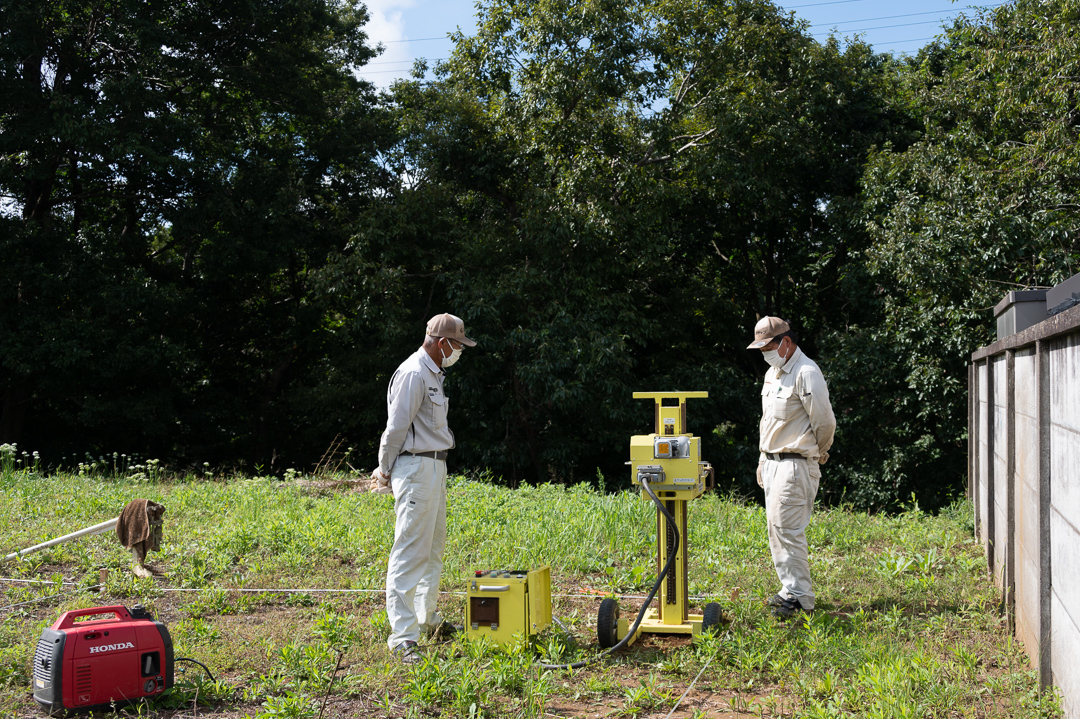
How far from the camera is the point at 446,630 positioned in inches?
185

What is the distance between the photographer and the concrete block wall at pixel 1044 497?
2922 millimetres

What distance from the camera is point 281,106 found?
16.7m

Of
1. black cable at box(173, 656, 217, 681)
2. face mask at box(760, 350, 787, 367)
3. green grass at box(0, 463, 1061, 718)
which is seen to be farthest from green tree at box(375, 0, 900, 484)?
black cable at box(173, 656, 217, 681)

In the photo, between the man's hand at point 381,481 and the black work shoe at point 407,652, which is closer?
the black work shoe at point 407,652

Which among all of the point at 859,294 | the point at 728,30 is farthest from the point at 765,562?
the point at 728,30

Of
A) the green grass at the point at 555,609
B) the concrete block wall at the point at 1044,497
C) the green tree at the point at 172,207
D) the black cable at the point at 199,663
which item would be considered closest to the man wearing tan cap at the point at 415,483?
the green grass at the point at 555,609

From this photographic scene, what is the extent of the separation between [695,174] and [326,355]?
8532 mm

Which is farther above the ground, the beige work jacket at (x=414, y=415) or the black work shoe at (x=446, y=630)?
the beige work jacket at (x=414, y=415)

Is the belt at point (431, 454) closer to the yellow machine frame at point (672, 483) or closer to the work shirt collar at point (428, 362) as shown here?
the work shirt collar at point (428, 362)

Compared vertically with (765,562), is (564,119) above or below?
above

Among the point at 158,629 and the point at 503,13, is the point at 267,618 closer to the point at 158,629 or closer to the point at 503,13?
the point at 158,629

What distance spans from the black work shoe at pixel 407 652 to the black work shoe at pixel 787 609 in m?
2.03

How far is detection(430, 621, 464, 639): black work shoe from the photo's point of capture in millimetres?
4605

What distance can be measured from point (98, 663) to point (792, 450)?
3.64 m
